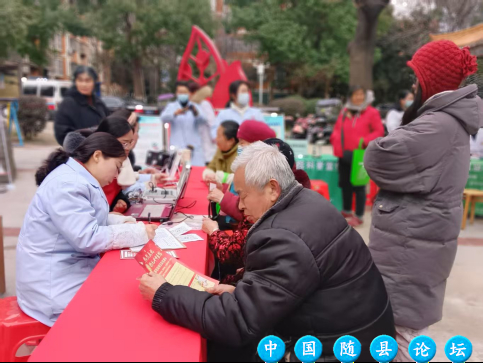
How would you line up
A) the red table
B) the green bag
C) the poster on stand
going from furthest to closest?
the poster on stand → the green bag → the red table

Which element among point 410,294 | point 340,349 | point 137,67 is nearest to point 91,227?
point 340,349

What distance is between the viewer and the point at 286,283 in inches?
55.1

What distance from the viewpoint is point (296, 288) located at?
1.41 metres

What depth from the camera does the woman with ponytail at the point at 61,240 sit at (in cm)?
194

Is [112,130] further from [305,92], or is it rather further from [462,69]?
[305,92]

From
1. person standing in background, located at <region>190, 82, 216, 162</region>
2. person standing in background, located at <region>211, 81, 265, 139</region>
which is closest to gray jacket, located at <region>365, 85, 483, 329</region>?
person standing in background, located at <region>211, 81, 265, 139</region>

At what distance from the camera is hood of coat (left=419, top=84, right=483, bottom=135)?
207cm

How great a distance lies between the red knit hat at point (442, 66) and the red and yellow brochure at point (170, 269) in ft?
4.66

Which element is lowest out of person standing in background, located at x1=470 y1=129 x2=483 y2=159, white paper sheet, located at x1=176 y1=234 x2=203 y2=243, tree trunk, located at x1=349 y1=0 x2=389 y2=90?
white paper sheet, located at x1=176 y1=234 x2=203 y2=243

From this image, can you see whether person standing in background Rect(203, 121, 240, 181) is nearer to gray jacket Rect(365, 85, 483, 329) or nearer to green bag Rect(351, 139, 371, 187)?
gray jacket Rect(365, 85, 483, 329)

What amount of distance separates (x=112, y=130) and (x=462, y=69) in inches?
77.1

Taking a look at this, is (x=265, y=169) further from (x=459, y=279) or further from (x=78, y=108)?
(x=459, y=279)

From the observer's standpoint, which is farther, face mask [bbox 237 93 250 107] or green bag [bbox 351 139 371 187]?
face mask [bbox 237 93 250 107]

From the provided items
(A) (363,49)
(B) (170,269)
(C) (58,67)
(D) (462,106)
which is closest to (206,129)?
(D) (462,106)
